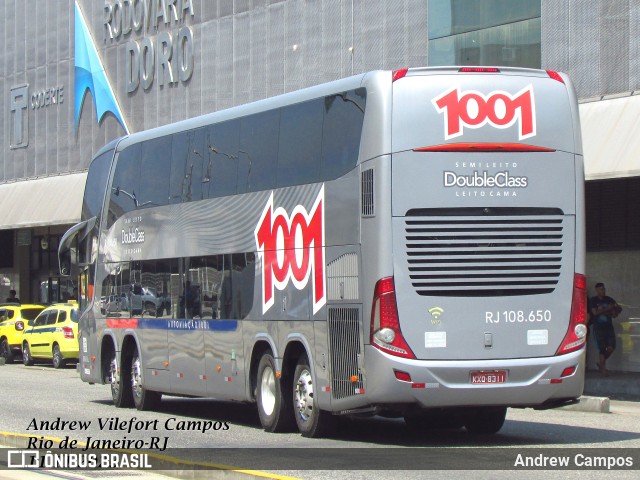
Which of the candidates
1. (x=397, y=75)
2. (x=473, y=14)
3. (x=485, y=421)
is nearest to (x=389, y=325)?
(x=397, y=75)

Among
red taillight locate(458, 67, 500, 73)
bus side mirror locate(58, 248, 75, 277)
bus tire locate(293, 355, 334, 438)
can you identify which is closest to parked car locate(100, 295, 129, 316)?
bus side mirror locate(58, 248, 75, 277)

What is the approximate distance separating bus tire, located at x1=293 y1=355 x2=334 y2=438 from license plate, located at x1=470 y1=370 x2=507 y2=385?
2078 millimetres

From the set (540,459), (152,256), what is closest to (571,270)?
(540,459)

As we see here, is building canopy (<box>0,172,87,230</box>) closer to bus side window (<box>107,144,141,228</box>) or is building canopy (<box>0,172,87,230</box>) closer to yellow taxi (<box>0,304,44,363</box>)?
yellow taxi (<box>0,304,44,363</box>)

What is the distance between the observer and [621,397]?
2395cm

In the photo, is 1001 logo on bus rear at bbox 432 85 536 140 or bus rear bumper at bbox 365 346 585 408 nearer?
bus rear bumper at bbox 365 346 585 408

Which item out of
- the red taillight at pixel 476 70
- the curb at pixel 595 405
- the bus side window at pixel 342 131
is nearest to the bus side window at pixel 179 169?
the bus side window at pixel 342 131

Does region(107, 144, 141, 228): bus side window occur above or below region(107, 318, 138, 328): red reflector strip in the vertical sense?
above

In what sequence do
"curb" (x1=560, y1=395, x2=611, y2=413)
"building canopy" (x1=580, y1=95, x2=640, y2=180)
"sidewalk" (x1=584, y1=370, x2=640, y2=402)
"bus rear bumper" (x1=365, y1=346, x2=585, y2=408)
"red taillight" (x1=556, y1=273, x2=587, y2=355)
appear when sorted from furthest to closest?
1. "sidewalk" (x1=584, y1=370, x2=640, y2=402)
2. "building canopy" (x1=580, y1=95, x2=640, y2=180)
3. "curb" (x1=560, y1=395, x2=611, y2=413)
4. "red taillight" (x1=556, y1=273, x2=587, y2=355)
5. "bus rear bumper" (x1=365, y1=346, x2=585, y2=408)

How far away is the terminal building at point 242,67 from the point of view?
25.0 m

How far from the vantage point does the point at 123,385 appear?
2127 centimetres

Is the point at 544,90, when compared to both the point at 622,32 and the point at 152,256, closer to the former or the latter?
the point at 152,256

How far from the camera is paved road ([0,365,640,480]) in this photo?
13102 mm

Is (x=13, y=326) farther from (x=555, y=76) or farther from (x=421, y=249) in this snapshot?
(x=555, y=76)
